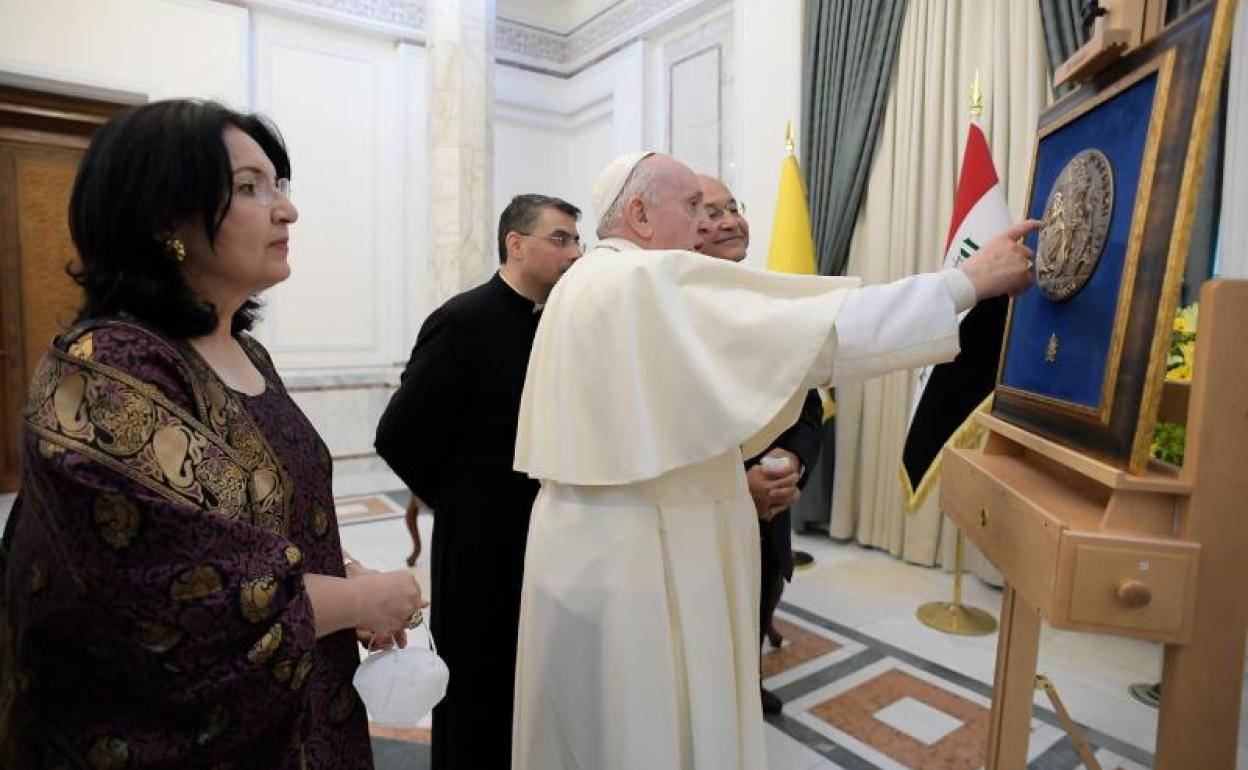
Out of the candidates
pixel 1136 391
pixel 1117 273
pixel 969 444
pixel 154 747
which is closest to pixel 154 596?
pixel 154 747

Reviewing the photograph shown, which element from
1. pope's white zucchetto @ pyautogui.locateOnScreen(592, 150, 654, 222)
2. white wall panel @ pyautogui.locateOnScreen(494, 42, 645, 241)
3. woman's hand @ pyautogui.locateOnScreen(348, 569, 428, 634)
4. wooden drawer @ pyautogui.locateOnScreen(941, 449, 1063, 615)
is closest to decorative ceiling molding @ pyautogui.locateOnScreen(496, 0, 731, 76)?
white wall panel @ pyautogui.locateOnScreen(494, 42, 645, 241)

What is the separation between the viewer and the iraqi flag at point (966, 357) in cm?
203

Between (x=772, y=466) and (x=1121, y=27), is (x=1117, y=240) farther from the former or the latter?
(x=772, y=466)

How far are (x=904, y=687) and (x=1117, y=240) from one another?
6.37 ft

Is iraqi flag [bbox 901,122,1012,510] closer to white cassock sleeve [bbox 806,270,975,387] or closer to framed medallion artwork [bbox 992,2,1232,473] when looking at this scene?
framed medallion artwork [bbox 992,2,1232,473]

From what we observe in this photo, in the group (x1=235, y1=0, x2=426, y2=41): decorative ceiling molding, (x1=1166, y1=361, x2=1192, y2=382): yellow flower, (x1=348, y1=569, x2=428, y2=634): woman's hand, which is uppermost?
(x1=235, y1=0, x2=426, y2=41): decorative ceiling molding

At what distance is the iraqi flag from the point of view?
2.03 meters

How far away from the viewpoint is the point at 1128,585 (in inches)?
45.7

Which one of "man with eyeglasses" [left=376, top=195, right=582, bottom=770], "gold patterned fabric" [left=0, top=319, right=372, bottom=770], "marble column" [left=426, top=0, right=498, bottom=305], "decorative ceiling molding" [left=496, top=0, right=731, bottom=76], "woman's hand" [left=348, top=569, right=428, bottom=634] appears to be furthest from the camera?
"decorative ceiling molding" [left=496, top=0, right=731, bottom=76]

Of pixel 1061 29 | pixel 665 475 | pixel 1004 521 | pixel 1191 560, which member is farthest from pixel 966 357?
pixel 1061 29

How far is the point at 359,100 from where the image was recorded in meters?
6.28

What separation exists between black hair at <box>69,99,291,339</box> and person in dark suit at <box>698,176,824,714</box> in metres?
1.31

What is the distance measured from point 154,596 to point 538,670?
31.6 inches

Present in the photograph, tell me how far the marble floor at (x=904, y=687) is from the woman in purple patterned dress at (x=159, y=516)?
153 cm
